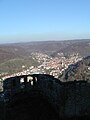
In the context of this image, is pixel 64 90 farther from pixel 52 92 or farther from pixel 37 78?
pixel 37 78

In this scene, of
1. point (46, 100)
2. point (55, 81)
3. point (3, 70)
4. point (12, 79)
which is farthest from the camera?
point (3, 70)

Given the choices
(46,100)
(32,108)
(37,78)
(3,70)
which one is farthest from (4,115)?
(3,70)

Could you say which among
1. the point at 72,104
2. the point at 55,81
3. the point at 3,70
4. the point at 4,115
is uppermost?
the point at 55,81

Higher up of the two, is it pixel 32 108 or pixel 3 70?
pixel 32 108

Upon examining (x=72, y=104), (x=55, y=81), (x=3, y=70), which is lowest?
(x=3, y=70)

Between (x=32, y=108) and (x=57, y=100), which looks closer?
(x=57, y=100)

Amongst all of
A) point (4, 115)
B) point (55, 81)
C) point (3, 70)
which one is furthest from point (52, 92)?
point (3, 70)

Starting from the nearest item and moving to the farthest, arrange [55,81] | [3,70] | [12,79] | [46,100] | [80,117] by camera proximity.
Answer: [80,117], [55,81], [46,100], [12,79], [3,70]

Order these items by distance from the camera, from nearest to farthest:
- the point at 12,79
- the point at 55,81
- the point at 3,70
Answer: the point at 55,81, the point at 12,79, the point at 3,70

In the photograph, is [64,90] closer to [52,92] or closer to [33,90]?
[52,92]
